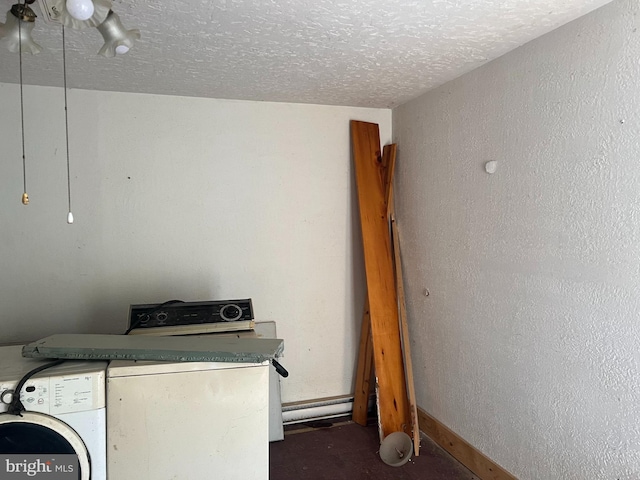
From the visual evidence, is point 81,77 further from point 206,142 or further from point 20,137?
point 206,142

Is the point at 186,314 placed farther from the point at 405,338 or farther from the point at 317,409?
the point at 405,338

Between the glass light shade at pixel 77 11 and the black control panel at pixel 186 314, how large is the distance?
1.30 metres

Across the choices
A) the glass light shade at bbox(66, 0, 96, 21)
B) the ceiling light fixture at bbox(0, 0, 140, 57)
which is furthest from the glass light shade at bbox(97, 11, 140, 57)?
the glass light shade at bbox(66, 0, 96, 21)

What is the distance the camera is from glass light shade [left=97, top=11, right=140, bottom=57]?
3.49ft

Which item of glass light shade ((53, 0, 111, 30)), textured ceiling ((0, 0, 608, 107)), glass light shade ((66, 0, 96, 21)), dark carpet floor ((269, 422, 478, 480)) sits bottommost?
dark carpet floor ((269, 422, 478, 480))

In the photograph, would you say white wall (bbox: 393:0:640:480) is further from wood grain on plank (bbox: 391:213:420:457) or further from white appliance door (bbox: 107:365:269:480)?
white appliance door (bbox: 107:365:269:480)

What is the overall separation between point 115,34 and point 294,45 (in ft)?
2.74

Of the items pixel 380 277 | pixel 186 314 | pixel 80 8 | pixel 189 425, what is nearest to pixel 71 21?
pixel 80 8

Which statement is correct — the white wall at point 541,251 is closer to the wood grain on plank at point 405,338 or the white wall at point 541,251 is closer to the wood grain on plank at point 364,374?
the wood grain on plank at point 405,338

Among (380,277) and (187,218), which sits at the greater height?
(187,218)

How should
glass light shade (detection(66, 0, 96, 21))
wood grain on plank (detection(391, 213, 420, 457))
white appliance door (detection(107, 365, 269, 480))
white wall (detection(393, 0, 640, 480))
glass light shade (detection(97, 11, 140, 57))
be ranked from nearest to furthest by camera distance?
1. glass light shade (detection(66, 0, 96, 21))
2. glass light shade (detection(97, 11, 140, 57))
3. white appliance door (detection(107, 365, 269, 480))
4. white wall (detection(393, 0, 640, 480))
5. wood grain on plank (detection(391, 213, 420, 457))

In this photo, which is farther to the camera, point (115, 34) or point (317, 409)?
point (317, 409)

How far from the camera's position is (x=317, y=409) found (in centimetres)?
275

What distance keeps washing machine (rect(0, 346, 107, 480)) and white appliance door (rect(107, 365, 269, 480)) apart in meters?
0.03
